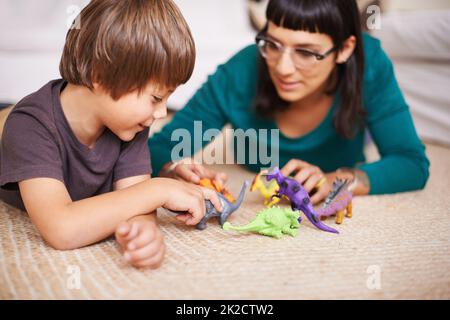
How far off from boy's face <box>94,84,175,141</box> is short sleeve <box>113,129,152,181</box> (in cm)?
9

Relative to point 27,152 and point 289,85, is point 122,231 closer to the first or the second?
point 27,152

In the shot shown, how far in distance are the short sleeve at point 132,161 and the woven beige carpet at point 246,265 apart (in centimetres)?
11

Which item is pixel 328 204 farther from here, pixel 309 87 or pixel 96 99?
pixel 96 99

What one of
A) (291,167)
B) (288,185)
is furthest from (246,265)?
(291,167)

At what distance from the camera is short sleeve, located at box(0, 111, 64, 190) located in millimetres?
728

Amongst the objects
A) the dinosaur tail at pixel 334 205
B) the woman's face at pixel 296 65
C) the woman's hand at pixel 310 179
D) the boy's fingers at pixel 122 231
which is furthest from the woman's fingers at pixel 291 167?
the boy's fingers at pixel 122 231

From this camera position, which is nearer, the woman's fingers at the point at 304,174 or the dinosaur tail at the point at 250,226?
the dinosaur tail at the point at 250,226

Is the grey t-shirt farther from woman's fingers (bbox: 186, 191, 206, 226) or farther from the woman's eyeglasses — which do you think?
the woman's eyeglasses

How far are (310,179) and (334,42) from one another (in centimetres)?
34

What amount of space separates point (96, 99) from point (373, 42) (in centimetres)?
79

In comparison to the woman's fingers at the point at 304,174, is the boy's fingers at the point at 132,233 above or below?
above

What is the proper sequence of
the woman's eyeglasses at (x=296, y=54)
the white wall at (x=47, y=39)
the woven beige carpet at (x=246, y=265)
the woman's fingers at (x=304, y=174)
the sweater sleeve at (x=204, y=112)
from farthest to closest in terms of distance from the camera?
the white wall at (x=47, y=39)
the sweater sleeve at (x=204, y=112)
the woman's eyeglasses at (x=296, y=54)
the woman's fingers at (x=304, y=174)
the woven beige carpet at (x=246, y=265)

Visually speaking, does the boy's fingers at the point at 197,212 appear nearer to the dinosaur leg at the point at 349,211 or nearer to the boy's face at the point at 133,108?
the boy's face at the point at 133,108

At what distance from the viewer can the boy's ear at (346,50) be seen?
116cm
